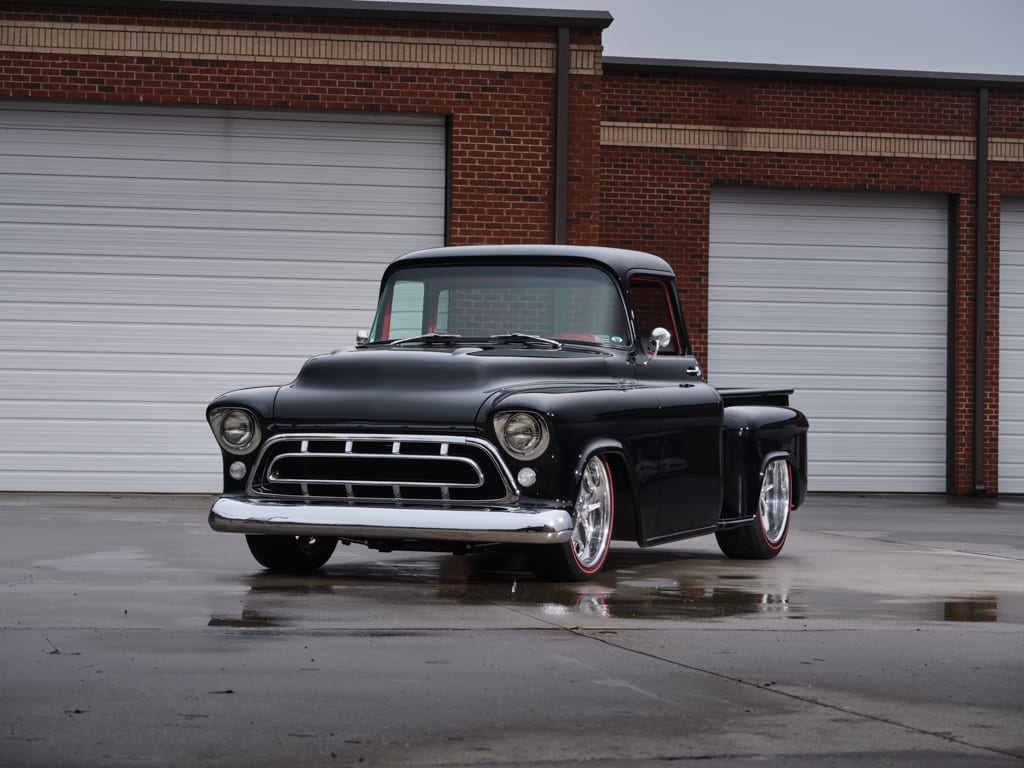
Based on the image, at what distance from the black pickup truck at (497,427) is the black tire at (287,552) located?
11 mm

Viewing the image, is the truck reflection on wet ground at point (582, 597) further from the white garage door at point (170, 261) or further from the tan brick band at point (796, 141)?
the tan brick band at point (796, 141)

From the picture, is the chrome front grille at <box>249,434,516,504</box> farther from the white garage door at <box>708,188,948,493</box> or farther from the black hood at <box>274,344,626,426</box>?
the white garage door at <box>708,188,948,493</box>

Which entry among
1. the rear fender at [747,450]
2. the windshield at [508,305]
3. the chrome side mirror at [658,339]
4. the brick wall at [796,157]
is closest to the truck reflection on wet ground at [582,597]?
the rear fender at [747,450]

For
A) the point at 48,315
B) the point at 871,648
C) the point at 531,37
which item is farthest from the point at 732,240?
the point at 871,648

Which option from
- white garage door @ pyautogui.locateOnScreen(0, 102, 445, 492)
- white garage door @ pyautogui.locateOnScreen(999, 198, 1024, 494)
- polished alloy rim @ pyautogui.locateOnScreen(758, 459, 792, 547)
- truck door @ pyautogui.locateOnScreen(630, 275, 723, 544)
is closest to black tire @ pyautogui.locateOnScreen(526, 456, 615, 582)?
truck door @ pyautogui.locateOnScreen(630, 275, 723, 544)

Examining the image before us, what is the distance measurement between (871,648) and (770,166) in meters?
15.7

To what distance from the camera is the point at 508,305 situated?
9.48m

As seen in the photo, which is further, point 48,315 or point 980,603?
point 48,315

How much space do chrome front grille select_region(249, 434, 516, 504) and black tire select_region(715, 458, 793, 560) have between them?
2.74m

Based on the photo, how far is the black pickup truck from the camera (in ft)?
26.3

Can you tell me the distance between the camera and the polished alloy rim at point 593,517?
8.46 m

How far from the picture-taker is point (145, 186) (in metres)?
18.1

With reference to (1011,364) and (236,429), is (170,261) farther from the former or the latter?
(1011,364)

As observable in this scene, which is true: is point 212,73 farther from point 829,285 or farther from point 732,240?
point 829,285
